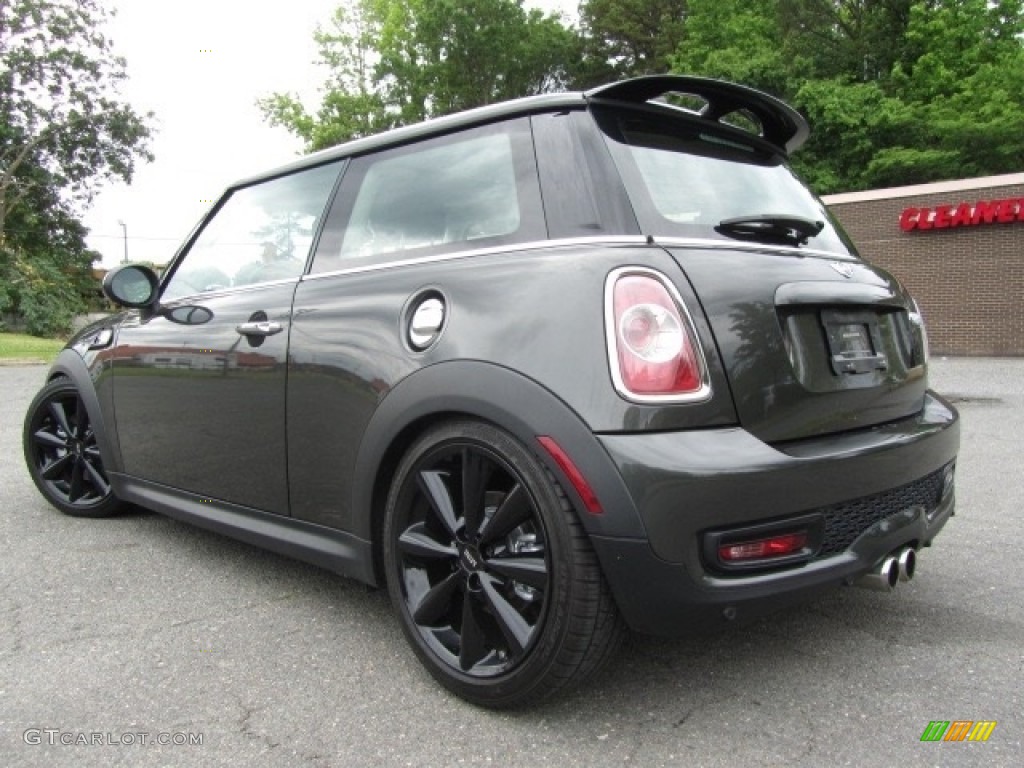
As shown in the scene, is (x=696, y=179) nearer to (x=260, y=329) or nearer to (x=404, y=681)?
(x=260, y=329)

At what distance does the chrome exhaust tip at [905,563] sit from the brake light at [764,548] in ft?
1.30

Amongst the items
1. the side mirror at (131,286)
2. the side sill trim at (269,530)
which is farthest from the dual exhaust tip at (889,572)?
the side mirror at (131,286)

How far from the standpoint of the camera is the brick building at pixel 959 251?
1566 cm

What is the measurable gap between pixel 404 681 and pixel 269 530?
77cm

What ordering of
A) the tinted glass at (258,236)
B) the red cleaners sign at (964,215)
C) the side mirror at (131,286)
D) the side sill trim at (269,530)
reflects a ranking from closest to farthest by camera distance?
the side sill trim at (269,530) → the tinted glass at (258,236) → the side mirror at (131,286) → the red cleaners sign at (964,215)

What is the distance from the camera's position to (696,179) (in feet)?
7.55

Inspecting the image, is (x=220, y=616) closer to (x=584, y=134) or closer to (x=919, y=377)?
(x=584, y=134)

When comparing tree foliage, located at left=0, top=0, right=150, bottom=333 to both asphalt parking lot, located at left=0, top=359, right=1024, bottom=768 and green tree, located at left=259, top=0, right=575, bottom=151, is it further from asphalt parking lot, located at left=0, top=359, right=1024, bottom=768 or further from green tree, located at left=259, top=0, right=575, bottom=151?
asphalt parking lot, located at left=0, top=359, right=1024, bottom=768

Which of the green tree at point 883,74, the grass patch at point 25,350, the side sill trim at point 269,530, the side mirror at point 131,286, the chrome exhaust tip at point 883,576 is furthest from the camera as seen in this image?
the green tree at point 883,74

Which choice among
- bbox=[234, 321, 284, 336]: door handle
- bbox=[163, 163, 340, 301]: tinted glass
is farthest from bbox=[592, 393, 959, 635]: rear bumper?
bbox=[163, 163, 340, 301]: tinted glass

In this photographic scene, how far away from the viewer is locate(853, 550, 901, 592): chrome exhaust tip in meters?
2.04

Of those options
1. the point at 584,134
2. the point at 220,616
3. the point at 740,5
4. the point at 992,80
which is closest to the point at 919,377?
the point at 584,134

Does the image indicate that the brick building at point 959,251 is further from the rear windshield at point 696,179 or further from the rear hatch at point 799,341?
the rear hatch at point 799,341

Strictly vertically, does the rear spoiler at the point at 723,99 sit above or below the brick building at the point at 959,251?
above
